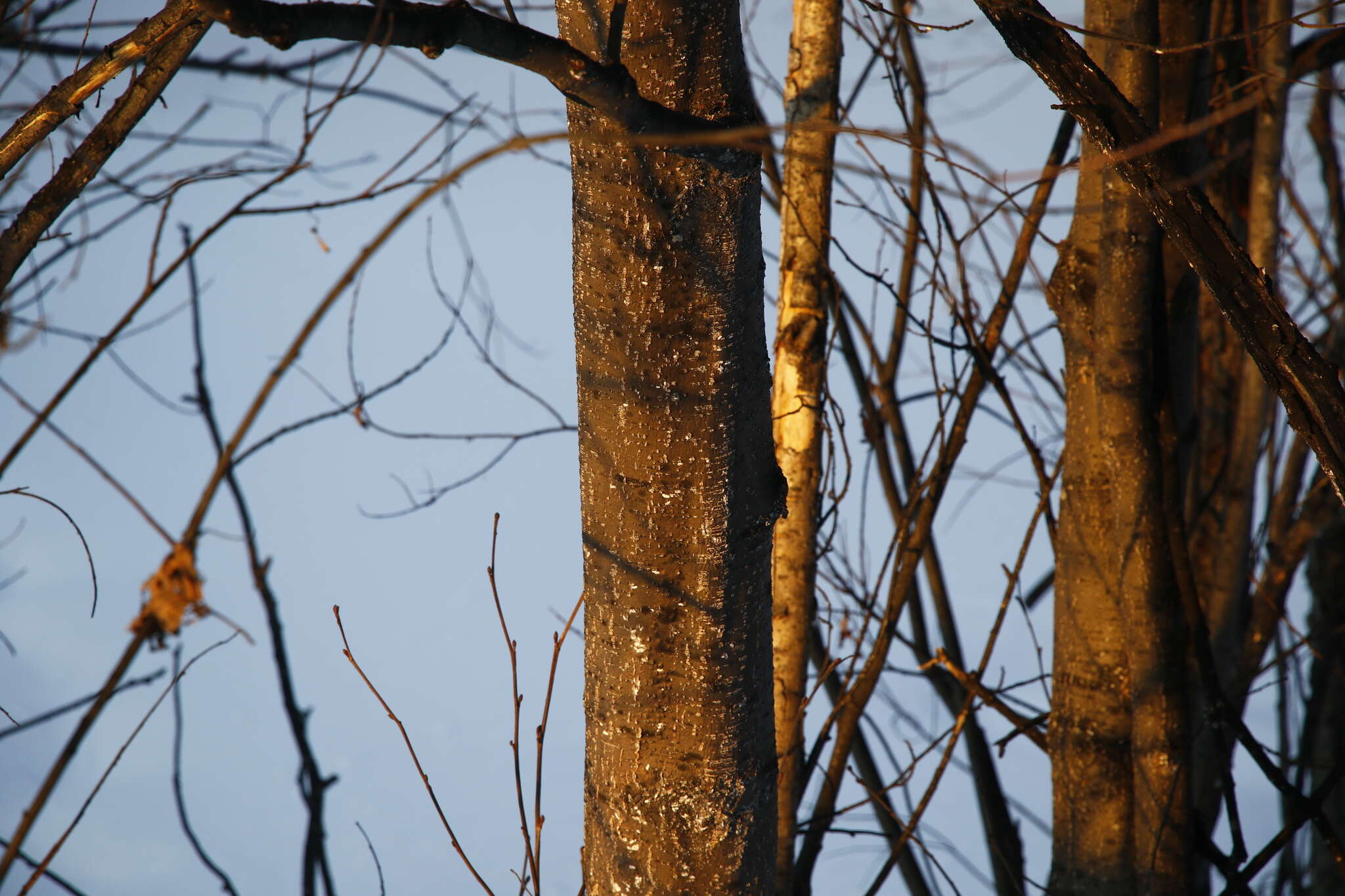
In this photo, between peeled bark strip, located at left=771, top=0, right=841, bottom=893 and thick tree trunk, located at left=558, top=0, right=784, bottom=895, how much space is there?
0.30 meters

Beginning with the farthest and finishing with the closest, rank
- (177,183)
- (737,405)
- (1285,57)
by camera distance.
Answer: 1. (1285,57)
2. (177,183)
3. (737,405)

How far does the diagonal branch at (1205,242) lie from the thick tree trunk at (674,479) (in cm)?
21

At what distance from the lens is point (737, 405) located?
1.78 feet

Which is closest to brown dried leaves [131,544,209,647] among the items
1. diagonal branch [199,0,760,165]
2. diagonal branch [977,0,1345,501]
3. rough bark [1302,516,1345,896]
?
diagonal branch [199,0,760,165]

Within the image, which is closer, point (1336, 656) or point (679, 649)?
point (679, 649)

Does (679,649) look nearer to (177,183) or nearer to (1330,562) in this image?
(177,183)

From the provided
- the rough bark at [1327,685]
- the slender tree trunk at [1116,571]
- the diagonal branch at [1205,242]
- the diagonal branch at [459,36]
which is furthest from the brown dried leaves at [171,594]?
the rough bark at [1327,685]

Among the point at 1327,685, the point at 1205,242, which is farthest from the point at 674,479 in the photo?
the point at 1327,685

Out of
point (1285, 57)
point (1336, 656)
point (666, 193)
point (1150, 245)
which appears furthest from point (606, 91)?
point (1336, 656)

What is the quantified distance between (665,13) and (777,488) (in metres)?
0.28

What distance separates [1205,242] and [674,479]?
0.38 m

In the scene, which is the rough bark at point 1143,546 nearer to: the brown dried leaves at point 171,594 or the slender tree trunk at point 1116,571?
the slender tree trunk at point 1116,571

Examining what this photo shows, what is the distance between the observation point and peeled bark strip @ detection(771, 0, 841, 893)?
89cm

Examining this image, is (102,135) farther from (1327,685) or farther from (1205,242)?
(1327,685)
